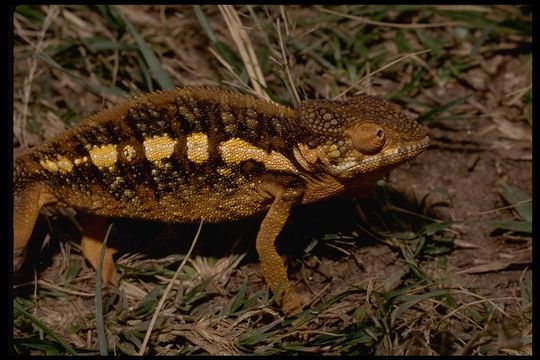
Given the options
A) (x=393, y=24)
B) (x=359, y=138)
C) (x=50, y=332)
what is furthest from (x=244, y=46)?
(x=50, y=332)

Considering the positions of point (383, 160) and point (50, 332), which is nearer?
point (383, 160)

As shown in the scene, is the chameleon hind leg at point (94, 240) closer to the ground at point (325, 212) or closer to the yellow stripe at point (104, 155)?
the ground at point (325, 212)

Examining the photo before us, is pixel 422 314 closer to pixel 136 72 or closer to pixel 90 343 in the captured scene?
pixel 90 343

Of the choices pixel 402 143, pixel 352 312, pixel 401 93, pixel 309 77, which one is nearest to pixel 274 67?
pixel 309 77

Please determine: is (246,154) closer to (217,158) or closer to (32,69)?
(217,158)

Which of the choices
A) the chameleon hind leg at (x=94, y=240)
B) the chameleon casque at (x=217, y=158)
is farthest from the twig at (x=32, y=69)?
the chameleon casque at (x=217, y=158)

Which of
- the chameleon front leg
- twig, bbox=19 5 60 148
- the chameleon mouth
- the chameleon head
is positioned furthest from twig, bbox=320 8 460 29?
twig, bbox=19 5 60 148

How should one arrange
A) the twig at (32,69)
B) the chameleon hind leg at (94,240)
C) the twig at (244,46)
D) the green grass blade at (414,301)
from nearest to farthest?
the green grass blade at (414,301), the chameleon hind leg at (94,240), the twig at (244,46), the twig at (32,69)
